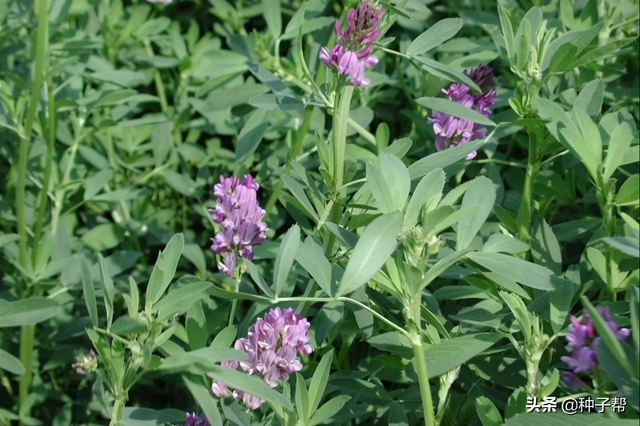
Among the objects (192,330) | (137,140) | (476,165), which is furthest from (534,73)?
(137,140)

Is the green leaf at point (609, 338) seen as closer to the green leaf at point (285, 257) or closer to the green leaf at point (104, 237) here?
the green leaf at point (285, 257)

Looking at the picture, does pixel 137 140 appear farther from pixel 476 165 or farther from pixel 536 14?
pixel 536 14

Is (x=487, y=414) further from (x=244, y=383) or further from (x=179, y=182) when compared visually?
(x=179, y=182)

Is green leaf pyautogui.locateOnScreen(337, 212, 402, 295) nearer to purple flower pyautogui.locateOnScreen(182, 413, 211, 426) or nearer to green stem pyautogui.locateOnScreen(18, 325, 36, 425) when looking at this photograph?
purple flower pyautogui.locateOnScreen(182, 413, 211, 426)

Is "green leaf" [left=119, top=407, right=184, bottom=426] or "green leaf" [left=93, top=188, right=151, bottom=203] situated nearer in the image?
"green leaf" [left=119, top=407, right=184, bottom=426]

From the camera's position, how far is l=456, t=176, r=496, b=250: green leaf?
0.97 meters

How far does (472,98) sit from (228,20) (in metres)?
0.93

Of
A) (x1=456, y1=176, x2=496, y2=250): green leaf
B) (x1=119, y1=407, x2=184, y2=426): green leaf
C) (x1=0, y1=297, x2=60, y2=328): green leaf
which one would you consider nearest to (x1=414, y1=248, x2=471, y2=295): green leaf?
(x1=456, y1=176, x2=496, y2=250): green leaf

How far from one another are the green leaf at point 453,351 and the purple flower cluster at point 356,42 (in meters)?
0.39

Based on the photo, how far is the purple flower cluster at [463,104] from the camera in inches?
46.9

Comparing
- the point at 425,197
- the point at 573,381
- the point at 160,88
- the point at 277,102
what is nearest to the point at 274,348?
the point at 425,197

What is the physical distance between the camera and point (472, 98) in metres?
1.20

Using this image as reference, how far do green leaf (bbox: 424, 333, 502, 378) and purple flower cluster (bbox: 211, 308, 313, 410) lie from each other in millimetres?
170

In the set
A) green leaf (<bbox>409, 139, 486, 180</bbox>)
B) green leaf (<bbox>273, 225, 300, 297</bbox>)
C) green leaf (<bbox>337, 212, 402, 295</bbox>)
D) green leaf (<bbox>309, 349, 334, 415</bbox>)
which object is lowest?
green leaf (<bbox>309, 349, 334, 415</bbox>)
